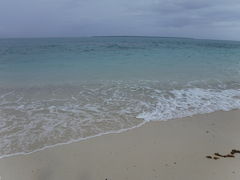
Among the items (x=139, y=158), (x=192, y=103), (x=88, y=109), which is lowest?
(x=139, y=158)

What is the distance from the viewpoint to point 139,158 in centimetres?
298

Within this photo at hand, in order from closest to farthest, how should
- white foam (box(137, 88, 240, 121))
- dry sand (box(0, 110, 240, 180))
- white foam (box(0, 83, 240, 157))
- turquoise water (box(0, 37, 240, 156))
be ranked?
dry sand (box(0, 110, 240, 180)), white foam (box(0, 83, 240, 157)), turquoise water (box(0, 37, 240, 156)), white foam (box(137, 88, 240, 121))

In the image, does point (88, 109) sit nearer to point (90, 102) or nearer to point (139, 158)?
point (90, 102)

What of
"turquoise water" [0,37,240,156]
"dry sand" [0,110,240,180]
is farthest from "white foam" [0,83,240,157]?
"dry sand" [0,110,240,180]

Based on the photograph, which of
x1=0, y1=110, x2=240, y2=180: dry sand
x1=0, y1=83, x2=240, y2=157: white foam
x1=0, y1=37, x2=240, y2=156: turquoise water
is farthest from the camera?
x1=0, y1=37, x2=240, y2=156: turquoise water

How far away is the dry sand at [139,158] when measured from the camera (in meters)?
2.64

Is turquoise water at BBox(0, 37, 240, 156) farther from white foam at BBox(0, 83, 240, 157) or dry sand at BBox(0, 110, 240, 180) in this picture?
dry sand at BBox(0, 110, 240, 180)

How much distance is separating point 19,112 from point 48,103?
86 cm

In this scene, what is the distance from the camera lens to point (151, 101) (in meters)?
5.50

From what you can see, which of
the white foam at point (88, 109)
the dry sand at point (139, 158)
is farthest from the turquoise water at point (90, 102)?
the dry sand at point (139, 158)

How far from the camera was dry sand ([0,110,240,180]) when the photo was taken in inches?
104

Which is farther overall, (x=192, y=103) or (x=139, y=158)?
(x=192, y=103)

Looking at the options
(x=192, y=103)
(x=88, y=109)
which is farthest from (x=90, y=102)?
(x=192, y=103)

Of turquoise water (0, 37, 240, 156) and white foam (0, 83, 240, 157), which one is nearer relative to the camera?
white foam (0, 83, 240, 157)
